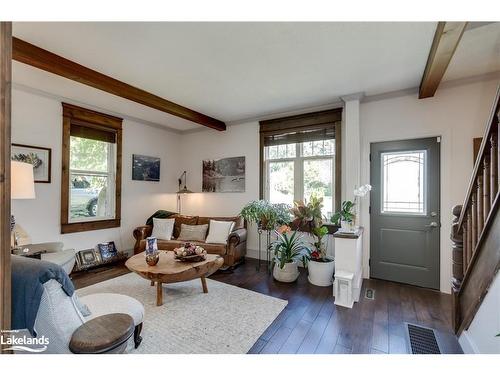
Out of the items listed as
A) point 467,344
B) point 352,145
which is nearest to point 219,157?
point 352,145

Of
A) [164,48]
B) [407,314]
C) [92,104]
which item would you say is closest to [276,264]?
[407,314]

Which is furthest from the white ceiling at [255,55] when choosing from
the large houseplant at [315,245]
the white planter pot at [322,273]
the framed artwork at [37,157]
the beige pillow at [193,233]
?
the white planter pot at [322,273]

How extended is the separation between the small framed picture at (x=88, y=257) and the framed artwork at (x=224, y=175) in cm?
233

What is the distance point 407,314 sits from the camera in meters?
2.42

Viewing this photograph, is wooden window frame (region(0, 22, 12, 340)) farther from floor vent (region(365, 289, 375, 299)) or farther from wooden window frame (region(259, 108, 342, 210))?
wooden window frame (region(259, 108, 342, 210))

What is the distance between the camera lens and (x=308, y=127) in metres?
3.95

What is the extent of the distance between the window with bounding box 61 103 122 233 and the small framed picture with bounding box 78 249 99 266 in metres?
0.38

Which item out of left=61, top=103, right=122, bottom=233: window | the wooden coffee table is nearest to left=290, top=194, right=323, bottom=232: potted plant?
the wooden coffee table

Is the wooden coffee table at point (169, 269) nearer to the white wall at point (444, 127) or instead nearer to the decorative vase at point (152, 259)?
the decorative vase at point (152, 259)

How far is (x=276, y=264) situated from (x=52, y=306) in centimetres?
271

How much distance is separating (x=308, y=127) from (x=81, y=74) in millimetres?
3245

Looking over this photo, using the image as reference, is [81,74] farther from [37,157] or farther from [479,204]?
[479,204]

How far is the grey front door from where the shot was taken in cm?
301
